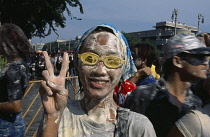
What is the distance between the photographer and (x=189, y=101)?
2.46 m

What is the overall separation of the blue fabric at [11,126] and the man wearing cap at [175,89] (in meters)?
1.15

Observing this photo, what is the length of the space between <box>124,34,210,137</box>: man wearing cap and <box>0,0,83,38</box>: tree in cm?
1348

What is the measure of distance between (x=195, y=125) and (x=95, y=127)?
747mm

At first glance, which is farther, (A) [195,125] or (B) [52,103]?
(A) [195,125]

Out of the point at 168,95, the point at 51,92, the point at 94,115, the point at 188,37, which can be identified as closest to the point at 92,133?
the point at 94,115

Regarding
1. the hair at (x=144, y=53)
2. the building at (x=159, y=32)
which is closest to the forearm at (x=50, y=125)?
the hair at (x=144, y=53)

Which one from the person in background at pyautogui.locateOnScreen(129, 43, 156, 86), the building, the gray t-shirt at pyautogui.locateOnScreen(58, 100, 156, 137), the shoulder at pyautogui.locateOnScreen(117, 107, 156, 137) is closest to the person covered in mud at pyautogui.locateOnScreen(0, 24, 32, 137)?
the gray t-shirt at pyautogui.locateOnScreen(58, 100, 156, 137)

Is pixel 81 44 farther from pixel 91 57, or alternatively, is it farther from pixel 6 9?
pixel 6 9

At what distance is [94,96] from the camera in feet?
6.00

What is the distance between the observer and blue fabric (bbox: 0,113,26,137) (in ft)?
9.17

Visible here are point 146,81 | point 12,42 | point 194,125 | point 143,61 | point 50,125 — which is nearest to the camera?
point 50,125

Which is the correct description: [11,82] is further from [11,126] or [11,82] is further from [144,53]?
[144,53]

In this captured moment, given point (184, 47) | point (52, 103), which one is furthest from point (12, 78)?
point (184, 47)

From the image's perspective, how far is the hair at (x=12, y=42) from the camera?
117 inches
